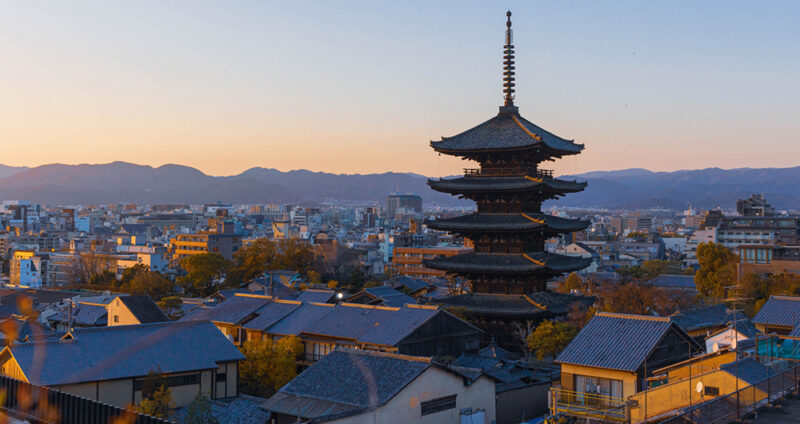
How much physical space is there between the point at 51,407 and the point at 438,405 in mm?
11351

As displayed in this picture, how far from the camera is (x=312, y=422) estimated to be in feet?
60.6

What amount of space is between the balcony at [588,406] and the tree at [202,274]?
1715 inches

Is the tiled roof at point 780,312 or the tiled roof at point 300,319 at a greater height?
the tiled roof at point 780,312

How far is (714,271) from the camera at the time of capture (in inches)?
2020

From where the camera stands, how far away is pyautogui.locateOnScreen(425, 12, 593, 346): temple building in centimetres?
3472

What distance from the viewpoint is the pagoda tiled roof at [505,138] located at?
118 feet

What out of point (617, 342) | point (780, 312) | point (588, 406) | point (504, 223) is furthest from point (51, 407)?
point (504, 223)

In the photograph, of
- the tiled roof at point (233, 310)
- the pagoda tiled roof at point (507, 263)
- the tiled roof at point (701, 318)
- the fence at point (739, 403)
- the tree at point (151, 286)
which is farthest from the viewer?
the tree at point (151, 286)

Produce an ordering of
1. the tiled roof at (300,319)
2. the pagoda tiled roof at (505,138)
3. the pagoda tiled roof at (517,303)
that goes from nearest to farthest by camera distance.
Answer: the tiled roof at (300,319) < the pagoda tiled roof at (517,303) < the pagoda tiled roof at (505,138)

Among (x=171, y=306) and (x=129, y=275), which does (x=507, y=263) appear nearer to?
(x=171, y=306)

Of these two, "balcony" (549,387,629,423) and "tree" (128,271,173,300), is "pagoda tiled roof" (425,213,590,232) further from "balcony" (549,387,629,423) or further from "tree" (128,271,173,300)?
"tree" (128,271,173,300)

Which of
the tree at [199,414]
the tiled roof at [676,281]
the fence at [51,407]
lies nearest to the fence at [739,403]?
the fence at [51,407]

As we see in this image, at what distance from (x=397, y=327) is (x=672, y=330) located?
11.7 meters

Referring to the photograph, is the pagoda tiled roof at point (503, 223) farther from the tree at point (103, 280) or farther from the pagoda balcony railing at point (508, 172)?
the tree at point (103, 280)
